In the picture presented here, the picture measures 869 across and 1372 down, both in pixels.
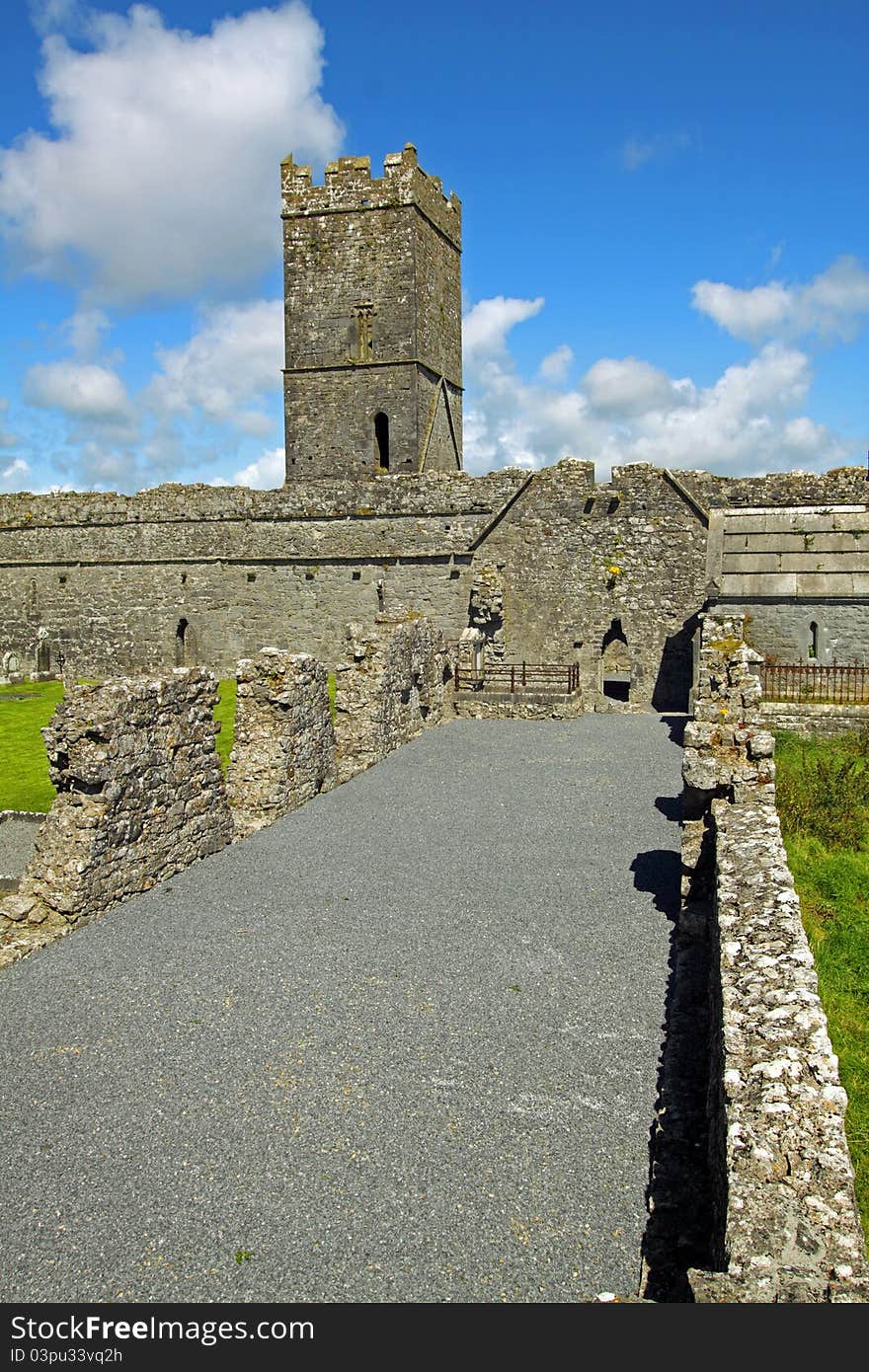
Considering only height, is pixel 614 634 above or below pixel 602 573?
below

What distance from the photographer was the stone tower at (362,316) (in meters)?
30.5

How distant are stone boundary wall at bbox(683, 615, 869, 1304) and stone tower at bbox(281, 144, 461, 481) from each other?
2653cm

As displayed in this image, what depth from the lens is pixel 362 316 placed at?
31.1 metres

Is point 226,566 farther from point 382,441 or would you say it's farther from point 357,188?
point 357,188

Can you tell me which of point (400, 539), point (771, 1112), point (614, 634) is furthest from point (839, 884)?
point (400, 539)

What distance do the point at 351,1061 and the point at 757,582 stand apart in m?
14.2

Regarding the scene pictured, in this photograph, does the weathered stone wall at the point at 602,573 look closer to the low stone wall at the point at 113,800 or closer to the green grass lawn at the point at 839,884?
the green grass lawn at the point at 839,884

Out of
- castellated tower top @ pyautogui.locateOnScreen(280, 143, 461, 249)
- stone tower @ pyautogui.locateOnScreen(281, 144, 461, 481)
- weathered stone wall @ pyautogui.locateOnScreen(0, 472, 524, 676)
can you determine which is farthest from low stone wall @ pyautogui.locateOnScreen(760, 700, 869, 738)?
castellated tower top @ pyautogui.locateOnScreen(280, 143, 461, 249)

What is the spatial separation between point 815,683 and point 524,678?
6.57m

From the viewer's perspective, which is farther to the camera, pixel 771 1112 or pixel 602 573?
pixel 602 573

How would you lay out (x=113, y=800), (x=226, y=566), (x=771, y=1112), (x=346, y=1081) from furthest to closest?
1. (x=226, y=566)
2. (x=113, y=800)
3. (x=346, y=1081)
4. (x=771, y=1112)

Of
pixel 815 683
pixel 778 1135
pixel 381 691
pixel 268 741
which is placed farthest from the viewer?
pixel 815 683

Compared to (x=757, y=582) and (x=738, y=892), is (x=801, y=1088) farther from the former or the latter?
(x=757, y=582)

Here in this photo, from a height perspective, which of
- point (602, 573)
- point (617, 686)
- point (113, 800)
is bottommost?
point (113, 800)
